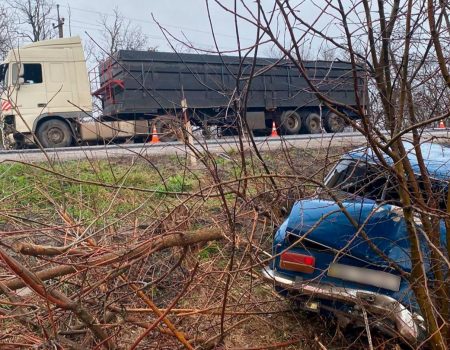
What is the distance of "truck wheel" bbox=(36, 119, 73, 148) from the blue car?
36.9 feet

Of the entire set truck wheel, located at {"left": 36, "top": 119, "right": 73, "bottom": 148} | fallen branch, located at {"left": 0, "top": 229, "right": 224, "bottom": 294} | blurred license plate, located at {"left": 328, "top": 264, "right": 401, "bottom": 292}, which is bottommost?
blurred license plate, located at {"left": 328, "top": 264, "right": 401, "bottom": 292}

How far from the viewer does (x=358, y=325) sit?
142 inches

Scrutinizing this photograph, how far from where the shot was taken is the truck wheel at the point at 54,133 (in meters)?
13.9

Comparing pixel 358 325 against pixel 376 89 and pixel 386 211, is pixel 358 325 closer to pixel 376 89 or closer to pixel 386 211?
pixel 386 211

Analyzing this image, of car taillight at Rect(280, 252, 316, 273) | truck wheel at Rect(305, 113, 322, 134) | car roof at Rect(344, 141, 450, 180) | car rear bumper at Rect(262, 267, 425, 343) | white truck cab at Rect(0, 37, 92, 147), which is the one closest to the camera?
car rear bumper at Rect(262, 267, 425, 343)

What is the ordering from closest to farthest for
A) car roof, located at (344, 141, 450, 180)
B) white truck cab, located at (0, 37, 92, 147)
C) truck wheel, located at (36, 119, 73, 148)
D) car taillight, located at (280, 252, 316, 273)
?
car roof, located at (344, 141, 450, 180) < car taillight, located at (280, 252, 316, 273) < white truck cab, located at (0, 37, 92, 147) < truck wheel, located at (36, 119, 73, 148)

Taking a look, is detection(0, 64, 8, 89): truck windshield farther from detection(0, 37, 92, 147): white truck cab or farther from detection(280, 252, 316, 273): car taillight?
detection(280, 252, 316, 273): car taillight

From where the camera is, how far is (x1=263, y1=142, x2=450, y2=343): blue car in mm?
3334

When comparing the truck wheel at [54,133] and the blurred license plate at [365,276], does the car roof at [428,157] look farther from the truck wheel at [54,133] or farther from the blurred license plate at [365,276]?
the truck wheel at [54,133]

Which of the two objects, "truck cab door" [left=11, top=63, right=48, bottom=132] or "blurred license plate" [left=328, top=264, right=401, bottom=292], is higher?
"truck cab door" [left=11, top=63, right=48, bottom=132]

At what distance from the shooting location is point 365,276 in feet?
11.6

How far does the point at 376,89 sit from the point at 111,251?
1841mm

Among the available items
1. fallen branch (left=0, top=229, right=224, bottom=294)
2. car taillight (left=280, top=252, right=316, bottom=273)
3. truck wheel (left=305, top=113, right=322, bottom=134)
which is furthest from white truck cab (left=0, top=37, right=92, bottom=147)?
fallen branch (left=0, top=229, right=224, bottom=294)

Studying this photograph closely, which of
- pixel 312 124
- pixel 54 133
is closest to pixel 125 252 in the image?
pixel 54 133
